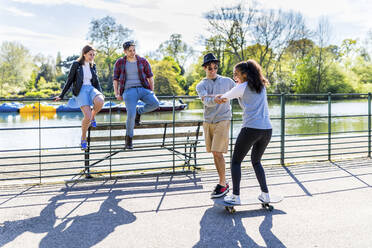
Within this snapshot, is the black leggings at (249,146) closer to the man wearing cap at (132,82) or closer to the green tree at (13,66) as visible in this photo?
the man wearing cap at (132,82)

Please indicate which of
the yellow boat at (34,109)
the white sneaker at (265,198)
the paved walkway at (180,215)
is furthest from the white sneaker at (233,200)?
the yellow boat at (34,109)

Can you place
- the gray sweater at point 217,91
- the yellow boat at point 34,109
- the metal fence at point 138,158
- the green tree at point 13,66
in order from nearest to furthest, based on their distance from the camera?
the gray sweater at point 217,91, the metal fence at point 138,158, the yellow boat at point 34,109, the green tree at point 13,66

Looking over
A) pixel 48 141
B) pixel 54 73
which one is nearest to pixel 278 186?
pixel 48 141

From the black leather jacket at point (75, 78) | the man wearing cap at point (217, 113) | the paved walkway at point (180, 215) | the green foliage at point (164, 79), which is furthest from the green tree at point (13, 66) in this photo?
the man wearing cap at point (217, 113)

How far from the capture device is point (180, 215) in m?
4.39

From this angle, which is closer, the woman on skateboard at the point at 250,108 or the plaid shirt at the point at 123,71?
the woman on skateboard at the point at 250,108

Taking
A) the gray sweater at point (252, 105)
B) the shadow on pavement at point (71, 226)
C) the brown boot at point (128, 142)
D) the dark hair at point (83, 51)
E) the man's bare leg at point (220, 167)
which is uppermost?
the dark hair at point (83, 51)

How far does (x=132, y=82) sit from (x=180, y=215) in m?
2.39

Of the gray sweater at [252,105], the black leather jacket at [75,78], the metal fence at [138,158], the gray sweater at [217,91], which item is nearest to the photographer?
the gray sweater at [252,105]

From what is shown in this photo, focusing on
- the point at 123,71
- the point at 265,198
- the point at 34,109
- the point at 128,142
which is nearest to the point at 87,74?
the point at 123,71

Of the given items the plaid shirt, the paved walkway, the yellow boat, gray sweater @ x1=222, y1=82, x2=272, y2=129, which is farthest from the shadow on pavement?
the yellow boat

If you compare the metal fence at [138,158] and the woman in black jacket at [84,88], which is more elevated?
the woman in black jacket at [84,88]

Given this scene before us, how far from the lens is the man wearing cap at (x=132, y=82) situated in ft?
18.8

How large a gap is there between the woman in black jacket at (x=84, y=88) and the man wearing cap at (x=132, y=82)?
39cm
